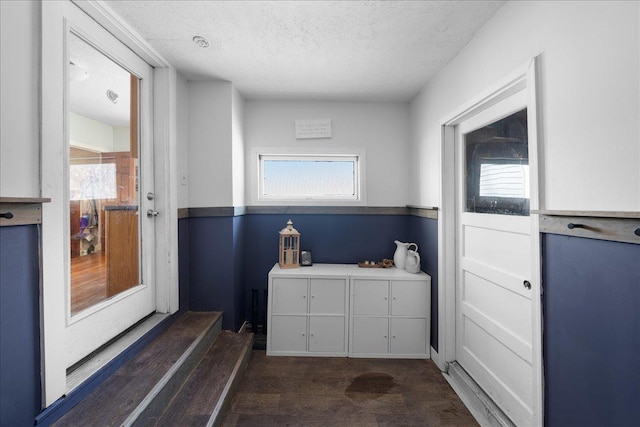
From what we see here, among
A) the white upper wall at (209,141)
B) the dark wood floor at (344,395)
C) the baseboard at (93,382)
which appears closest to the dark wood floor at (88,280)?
the baseboard at (93,382)

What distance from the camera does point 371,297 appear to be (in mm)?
2617

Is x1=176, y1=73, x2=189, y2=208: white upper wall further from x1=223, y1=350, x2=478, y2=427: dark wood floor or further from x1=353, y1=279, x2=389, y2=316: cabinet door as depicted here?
x1=353, y1=279, x2=389, y2=316: cabinet door

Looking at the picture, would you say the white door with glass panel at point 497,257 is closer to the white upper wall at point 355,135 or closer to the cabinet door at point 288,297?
the white upper wall at point 355,135

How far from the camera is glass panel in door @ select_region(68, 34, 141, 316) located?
5.24ft

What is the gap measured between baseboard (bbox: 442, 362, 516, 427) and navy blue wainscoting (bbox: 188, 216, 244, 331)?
6.04ft

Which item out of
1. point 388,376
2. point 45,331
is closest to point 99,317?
point 45,331

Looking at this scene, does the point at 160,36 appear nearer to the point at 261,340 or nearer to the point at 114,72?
the point at 114,72

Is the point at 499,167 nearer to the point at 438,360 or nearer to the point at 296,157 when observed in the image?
the point at 438,360

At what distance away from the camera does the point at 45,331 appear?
1245mm

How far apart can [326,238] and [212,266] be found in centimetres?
115

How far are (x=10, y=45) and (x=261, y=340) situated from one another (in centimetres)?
259

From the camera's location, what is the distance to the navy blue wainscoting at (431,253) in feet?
8.27

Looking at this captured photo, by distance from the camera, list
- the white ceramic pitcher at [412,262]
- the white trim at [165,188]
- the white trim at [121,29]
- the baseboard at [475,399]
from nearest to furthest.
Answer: the white trim at [121,29]
the baseboard at [475,399]
the white trim at [165,188]
the white ceramic pitcher at [412,262]

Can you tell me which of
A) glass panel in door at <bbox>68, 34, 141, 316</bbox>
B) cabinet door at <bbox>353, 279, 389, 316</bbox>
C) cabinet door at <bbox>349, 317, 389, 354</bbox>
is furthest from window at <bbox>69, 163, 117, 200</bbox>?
cabinet door at <bbox>349, 317, 389, 354</bbox>
